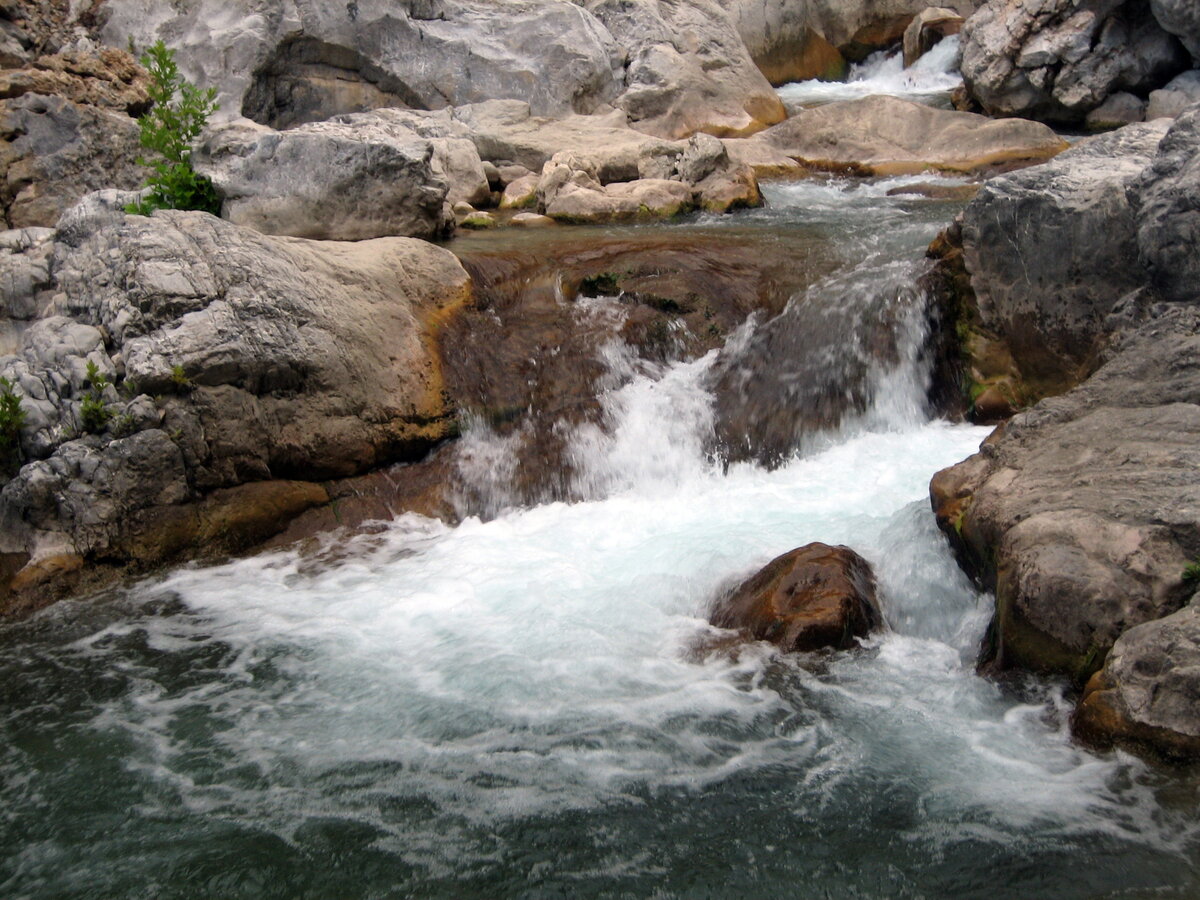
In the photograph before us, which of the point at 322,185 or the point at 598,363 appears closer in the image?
the point at 598,363

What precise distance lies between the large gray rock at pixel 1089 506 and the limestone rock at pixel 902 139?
10516 mm

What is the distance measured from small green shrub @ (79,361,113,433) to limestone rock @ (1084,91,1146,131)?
689 inches

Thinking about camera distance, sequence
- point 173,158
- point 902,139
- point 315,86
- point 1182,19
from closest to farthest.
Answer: point 173,158, point 1182,19, point 902,139, point 315,86

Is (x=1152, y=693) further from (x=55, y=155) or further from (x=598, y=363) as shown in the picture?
(x=55, y=155)

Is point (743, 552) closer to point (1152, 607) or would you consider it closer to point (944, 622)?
point (944, 622)

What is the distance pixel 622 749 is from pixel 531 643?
1167 mm

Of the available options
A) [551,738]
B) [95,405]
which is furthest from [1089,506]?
[95,405]

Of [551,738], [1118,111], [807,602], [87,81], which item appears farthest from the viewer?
[1118,111]

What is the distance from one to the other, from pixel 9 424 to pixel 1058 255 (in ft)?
24.9

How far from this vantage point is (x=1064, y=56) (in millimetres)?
17312

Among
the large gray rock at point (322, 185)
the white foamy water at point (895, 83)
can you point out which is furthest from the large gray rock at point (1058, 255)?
the white foamy water at point (895, 83)

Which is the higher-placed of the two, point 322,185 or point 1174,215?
point 1174,215

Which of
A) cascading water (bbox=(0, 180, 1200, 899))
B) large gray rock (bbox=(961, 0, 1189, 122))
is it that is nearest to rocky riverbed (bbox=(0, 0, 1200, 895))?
cascading water (bbox=(0, 180, 1200, 899))

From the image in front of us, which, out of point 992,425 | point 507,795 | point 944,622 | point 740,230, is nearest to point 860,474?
point 992,425
